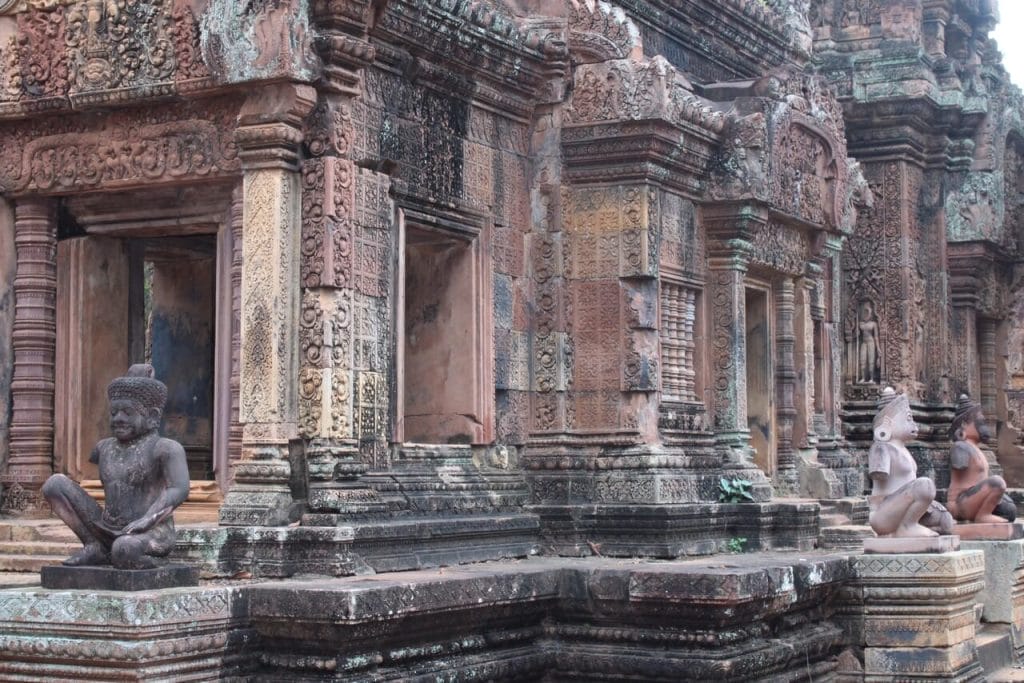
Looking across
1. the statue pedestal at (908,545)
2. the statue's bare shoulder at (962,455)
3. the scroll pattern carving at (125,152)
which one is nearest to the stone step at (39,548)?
the scroll pattern carving at (125,152)

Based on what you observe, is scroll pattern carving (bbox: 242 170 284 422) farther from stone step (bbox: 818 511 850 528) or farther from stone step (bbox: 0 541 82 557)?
stone step (bbox: 818 511 850 528)

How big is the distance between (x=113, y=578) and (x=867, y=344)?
11.9 meters

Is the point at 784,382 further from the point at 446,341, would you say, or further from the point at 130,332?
the point at 130,332

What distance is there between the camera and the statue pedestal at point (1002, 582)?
13.1 m

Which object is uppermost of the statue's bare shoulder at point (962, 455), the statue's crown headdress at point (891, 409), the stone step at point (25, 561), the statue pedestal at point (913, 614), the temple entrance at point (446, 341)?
the temple entrance at point (446, 341)

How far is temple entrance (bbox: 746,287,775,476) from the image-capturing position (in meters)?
13.9

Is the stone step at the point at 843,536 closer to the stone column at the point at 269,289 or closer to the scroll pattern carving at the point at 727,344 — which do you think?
the scroll pattern carving at the point at 727,344

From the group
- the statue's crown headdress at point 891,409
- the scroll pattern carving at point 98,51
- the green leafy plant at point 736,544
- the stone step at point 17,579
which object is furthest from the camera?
the green leafy plant at point 736,544

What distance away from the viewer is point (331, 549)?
8836 mm

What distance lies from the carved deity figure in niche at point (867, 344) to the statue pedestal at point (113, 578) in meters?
11.4

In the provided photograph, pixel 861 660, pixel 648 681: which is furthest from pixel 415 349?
pixel 861 660

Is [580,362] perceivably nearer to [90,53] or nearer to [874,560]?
[874,560]

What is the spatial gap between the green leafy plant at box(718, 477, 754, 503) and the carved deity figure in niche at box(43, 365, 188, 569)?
514 cm

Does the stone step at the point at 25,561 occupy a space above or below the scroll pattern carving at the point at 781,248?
below
